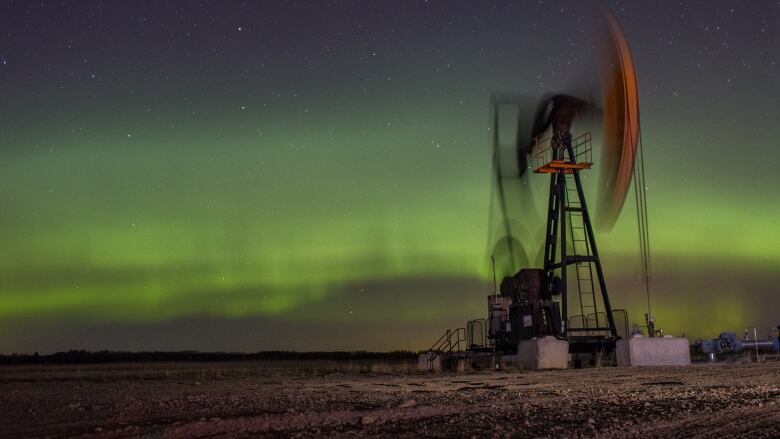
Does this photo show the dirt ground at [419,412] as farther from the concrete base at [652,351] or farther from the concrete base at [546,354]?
the concrete base at [652,351]

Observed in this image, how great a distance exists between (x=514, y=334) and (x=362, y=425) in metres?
30.6

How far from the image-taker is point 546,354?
3262 cm

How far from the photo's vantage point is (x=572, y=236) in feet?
135

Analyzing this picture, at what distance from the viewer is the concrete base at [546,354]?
107 ft

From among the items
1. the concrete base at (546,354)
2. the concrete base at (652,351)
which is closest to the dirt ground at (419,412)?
the concrete base at (546,354)

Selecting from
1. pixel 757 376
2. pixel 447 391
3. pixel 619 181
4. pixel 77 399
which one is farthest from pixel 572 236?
pixel 77 399

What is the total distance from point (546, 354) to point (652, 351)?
451cm

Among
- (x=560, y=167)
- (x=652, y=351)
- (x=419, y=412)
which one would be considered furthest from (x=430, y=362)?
(x=419, y=412)

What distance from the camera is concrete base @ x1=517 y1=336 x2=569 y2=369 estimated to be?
107ft

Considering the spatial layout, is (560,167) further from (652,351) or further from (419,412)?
(419,412)

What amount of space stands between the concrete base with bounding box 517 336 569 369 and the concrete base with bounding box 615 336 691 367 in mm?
2399

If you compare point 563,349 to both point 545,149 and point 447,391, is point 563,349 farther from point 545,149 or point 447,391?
point 447,391

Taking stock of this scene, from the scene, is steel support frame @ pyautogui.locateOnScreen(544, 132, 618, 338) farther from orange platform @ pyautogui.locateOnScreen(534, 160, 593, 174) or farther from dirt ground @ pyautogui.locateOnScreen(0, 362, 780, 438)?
dirt ground @ pyautogui.locateOnScreen(0, 362, 780, 438)

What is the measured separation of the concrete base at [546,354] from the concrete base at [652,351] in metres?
2.40
